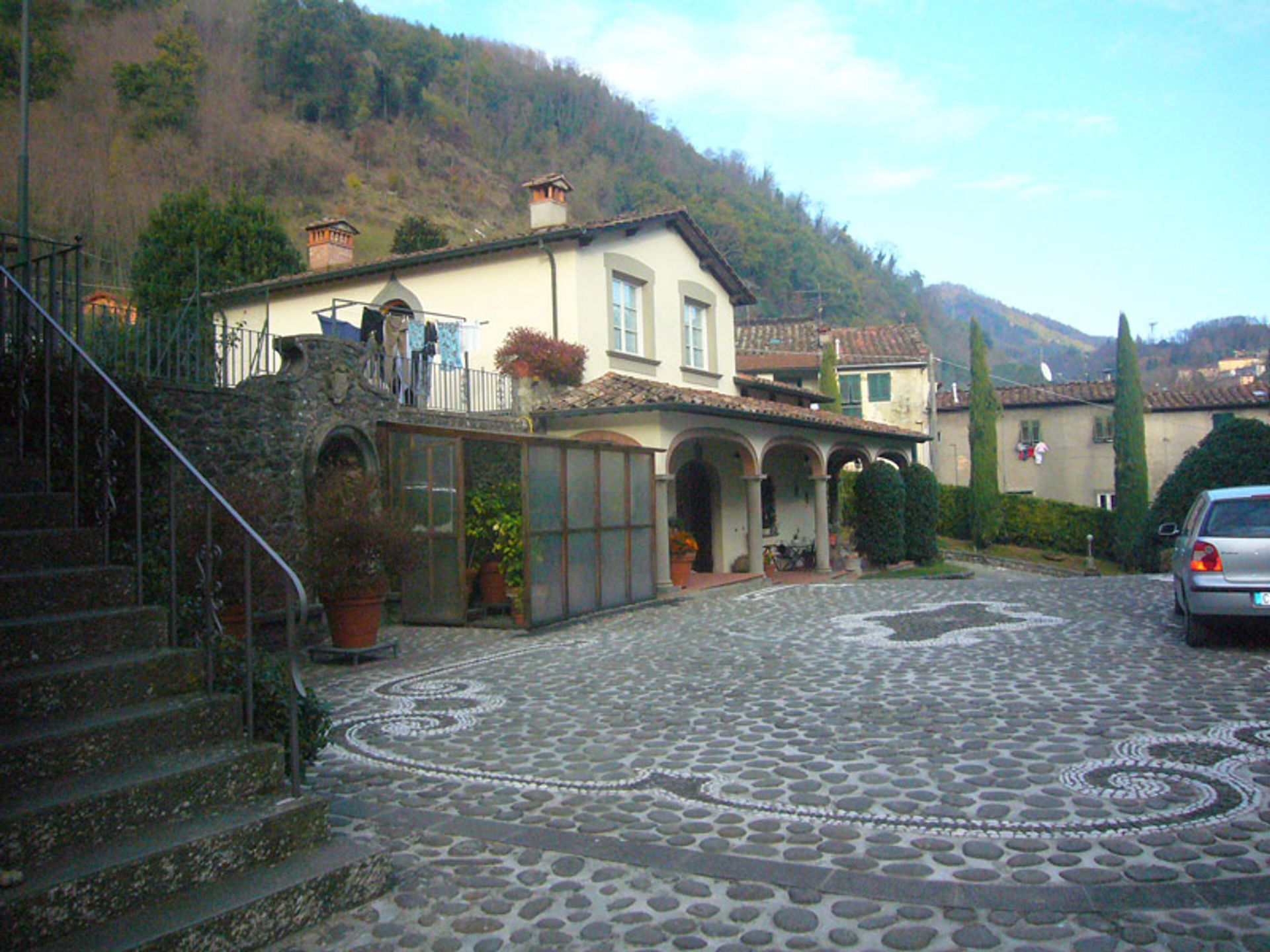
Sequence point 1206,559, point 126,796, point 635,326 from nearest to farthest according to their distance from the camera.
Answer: point 126,796
point 1206,559
point 635,326

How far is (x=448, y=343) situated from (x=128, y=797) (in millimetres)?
13835

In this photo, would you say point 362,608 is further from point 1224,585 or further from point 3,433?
point 1224,585

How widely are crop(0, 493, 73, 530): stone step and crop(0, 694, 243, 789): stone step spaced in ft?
4.15

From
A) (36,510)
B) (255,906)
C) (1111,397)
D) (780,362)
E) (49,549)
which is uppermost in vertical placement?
(780,362)

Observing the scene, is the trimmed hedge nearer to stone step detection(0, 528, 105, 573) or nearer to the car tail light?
the car tail light

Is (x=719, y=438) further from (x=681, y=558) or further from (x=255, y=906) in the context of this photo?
(x=255, y=906)

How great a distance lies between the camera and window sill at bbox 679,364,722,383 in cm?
2028

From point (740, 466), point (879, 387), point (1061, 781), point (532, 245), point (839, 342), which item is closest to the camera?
point (1061, 781)

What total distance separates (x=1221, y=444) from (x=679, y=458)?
12928 millimetres

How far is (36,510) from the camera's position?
14.9 ft

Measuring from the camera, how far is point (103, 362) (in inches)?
372

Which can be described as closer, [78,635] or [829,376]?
[78,635]

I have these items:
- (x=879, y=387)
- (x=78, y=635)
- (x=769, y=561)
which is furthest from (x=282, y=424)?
(x=879, y=387)

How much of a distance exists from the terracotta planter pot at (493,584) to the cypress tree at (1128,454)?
27543 millimetres
